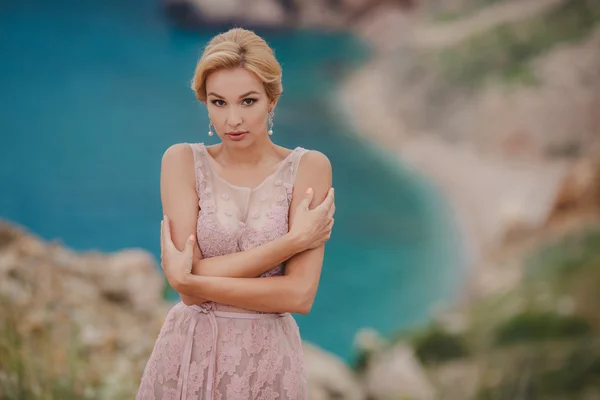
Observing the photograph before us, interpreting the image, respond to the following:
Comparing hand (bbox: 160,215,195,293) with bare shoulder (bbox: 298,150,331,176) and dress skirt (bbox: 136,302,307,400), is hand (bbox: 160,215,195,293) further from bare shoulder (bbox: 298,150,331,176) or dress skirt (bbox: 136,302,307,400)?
bare shoulder (bbox: 298,150,331,176)

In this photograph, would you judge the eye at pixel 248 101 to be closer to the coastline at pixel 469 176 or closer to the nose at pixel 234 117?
the nose at pixel 234 117

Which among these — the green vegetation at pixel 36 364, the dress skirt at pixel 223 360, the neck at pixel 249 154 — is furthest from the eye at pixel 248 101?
the green vegetation at pixel 36 364

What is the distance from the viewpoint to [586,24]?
18.5 ft

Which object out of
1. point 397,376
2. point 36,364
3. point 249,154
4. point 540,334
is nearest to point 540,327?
point 540,334

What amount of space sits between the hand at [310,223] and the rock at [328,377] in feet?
10.1

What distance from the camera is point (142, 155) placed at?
213 inches

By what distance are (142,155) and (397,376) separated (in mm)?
2501

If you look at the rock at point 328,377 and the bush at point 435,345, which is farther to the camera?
the bush at point 435,345

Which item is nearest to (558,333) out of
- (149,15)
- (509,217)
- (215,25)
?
(509,217)

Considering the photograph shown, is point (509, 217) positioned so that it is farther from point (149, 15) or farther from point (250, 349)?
point (250, 349)

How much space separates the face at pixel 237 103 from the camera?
2.12 m

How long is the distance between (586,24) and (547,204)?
1429 millimetres

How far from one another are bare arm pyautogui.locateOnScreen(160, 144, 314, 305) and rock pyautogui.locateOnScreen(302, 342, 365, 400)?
10.1ft

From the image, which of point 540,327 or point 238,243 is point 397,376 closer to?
point 540,327
